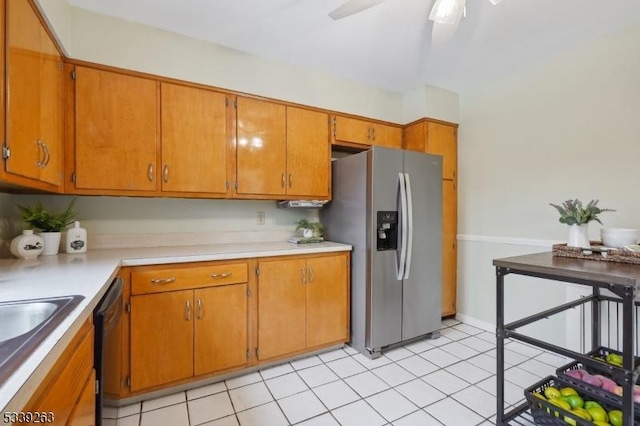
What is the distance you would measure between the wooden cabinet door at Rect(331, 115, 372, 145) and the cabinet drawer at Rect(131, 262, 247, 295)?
1.54 metres

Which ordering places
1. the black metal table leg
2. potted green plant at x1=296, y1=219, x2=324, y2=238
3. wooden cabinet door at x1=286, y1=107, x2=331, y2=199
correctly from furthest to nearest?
potted green plant at x1=296, y1=219, x2=324, y2=238, wooden cabinet door at x1=286, y1=107, x2=331, y2=199, the black metal table leg

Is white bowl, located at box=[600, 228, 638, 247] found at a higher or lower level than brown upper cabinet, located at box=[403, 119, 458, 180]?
lower

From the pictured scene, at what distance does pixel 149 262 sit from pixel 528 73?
11.4ft

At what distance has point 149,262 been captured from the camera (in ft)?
5.92

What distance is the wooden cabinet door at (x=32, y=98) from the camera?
1263 millimetres

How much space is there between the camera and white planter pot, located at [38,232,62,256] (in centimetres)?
187

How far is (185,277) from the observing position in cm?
190

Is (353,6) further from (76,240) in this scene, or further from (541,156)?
(76,240)

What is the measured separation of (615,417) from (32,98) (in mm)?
3187

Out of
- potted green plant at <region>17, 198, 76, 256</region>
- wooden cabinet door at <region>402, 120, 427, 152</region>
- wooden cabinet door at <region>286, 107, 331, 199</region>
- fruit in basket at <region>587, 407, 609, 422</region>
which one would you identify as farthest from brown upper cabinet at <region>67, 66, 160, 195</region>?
Answer: fruit in basket at <region>587, 407, 609, 422</region>

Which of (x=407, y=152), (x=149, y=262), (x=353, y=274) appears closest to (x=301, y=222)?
(x=353, y=274)

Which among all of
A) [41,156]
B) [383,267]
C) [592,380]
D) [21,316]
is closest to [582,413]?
[592,380]

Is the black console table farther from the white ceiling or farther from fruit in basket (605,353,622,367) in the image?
the white ceiling

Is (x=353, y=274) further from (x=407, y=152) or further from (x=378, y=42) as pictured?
(x=378, y=42)
